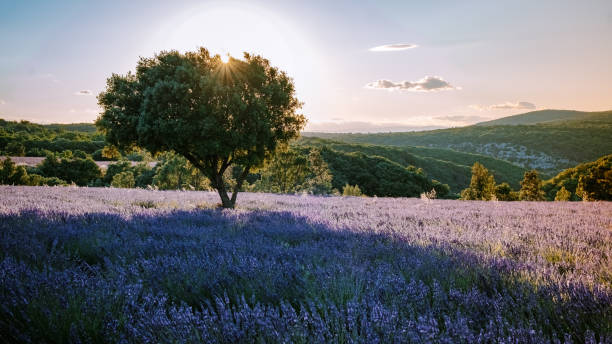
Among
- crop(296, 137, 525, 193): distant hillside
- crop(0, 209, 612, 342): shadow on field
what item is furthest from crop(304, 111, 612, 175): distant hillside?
crop(0, 209, 612, 342): shadow on field

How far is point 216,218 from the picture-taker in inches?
243

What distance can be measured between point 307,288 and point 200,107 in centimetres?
703

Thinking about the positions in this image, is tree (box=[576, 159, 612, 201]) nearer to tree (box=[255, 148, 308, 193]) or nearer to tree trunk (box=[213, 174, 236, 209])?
tree (box=[255, 148, 308, 193])

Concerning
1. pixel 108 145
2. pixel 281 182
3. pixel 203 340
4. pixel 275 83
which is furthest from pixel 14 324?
pixel 281 182

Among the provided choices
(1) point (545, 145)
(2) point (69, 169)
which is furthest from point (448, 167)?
(2) point (69, 169)

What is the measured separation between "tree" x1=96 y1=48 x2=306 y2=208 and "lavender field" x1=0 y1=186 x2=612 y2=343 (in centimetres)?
396

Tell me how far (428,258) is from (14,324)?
10.3 feet

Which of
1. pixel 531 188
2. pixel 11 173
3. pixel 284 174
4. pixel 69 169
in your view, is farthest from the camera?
pixel 69 169

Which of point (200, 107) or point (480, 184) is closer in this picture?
point (200, 107)

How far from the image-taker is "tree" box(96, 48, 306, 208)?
8.18 meters

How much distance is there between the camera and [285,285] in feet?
8.12

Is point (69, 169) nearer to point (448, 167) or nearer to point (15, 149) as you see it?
point (15, 149)

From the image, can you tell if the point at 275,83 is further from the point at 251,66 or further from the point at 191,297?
the point at 191,297

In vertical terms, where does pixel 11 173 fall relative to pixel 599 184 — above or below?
above
